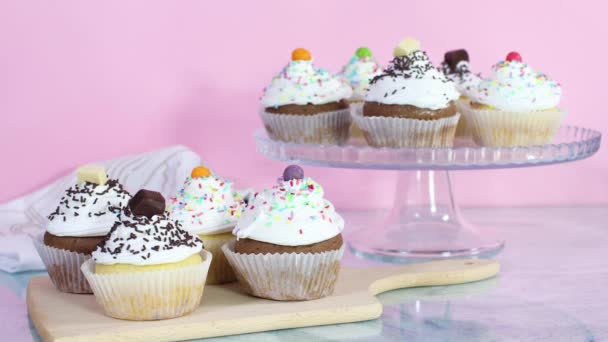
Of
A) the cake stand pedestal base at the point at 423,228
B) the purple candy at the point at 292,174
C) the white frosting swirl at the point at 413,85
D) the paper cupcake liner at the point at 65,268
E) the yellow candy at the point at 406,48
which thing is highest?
the yellow candy at the point at 406,48

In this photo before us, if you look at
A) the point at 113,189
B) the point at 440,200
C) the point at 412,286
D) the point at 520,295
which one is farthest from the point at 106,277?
the point at 440,200

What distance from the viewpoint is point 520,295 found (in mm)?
2162

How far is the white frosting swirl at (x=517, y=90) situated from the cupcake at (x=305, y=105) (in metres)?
0.33

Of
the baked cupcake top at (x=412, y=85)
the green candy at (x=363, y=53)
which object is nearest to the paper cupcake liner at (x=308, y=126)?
the baked cupcake top at (x=412, y=85)

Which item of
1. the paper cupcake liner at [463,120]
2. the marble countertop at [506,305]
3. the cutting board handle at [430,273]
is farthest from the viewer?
the paper cupcake liner at [463,120]

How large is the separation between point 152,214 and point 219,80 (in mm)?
1214

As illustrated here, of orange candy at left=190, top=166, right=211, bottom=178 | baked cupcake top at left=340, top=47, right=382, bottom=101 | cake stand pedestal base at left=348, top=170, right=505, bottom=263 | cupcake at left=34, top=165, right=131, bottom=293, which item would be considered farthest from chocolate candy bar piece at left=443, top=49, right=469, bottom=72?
cupcake at left=34, top=165, right=131, bottom=293

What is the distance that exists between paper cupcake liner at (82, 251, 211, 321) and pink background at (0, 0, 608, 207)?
47.4 inches

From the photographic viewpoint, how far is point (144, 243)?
1815mm

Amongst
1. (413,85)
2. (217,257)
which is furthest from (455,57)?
(217,257)

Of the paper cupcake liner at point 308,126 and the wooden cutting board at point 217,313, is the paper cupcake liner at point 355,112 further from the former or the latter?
the wooden cutting board at point 217,313

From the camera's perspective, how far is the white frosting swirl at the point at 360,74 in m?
2.68

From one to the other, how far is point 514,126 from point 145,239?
101 centimetres

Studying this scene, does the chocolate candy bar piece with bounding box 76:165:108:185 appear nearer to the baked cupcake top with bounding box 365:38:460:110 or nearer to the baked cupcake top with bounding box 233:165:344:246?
the baked cupcake top with bounding box 233:165:344:246
